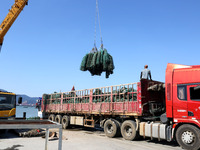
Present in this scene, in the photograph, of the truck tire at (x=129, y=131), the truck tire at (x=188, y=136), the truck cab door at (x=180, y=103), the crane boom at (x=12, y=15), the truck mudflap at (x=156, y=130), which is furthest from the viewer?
the crane boom at (x=12, y=15)

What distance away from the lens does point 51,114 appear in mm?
16938

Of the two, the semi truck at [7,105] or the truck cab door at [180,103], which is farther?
the semi truck at [7,105]

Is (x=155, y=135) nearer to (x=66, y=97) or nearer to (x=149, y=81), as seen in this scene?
(x=149, y=81)

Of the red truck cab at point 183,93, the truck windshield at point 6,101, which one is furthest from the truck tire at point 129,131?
the truck windshield at point 6,101

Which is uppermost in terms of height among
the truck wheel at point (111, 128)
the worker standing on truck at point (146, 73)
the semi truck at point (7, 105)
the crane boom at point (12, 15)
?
the crane boom at point (12, 15)

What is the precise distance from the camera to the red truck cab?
7.27 metres

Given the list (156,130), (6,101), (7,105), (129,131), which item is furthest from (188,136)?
(6,101)

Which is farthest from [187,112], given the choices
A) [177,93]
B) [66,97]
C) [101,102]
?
[66,97]

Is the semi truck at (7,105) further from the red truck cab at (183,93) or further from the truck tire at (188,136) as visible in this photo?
the truck tire at (188,136)

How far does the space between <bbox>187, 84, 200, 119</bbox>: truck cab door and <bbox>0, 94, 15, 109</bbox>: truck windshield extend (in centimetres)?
1021

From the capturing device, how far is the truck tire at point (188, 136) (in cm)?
689

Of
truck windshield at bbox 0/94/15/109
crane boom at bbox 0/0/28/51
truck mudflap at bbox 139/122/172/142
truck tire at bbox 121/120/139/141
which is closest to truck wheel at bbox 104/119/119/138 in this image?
truck tire at bbox 121/120/139/141

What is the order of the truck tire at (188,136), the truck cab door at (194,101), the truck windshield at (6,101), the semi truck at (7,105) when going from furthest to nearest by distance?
the truck windshield at (6,101), the semi truck at (7,105), the truck cab door at (194,101), the truck tire at (188,136)

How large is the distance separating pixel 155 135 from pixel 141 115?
3.80 feet
